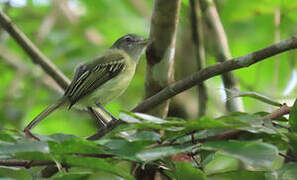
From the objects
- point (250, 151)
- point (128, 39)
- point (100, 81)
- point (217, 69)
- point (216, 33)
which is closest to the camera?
point (250, 151)

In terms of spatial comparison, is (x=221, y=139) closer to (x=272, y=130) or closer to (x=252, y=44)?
(x=272, y=130)

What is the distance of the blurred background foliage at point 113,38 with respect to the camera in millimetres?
5004

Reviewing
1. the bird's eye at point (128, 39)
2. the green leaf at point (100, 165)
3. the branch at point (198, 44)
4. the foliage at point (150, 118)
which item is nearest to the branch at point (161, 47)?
the foliage at point (150, 118)

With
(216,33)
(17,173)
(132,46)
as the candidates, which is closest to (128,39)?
(132,46)

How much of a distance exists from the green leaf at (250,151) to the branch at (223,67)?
0.94 metres

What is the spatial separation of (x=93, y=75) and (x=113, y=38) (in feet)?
8.89

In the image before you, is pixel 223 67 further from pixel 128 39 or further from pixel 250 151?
pixel 128 39

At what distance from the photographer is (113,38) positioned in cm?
769

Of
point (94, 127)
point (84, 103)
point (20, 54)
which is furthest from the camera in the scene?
point (20, 54)

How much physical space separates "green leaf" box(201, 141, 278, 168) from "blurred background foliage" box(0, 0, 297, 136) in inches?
116

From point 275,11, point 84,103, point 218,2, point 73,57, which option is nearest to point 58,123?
point 73,57

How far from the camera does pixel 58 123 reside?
261 inches

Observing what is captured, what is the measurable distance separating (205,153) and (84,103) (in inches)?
129

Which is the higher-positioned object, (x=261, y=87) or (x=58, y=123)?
(x=261, y=87)
